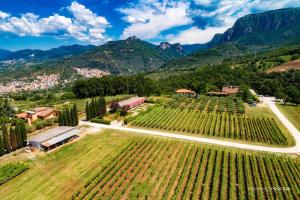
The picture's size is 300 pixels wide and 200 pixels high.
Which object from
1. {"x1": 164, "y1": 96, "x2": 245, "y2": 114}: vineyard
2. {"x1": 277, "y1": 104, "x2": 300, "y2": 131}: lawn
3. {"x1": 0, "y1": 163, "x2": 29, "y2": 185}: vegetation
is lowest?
{"x1": 0, "y1": 163, "x2": 29, "y2": 185}: vegetation

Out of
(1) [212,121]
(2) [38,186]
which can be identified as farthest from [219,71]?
(2) [38,186]

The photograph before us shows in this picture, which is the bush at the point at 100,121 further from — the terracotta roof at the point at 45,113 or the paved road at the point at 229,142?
the terracotta roof at the point at 45,113

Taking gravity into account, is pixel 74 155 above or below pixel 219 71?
below

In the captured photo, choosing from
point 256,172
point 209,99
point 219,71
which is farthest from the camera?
point 219,71

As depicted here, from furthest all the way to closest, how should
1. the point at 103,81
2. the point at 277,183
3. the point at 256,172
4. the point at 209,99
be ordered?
the point at 103,81 < the point at 209,99 < the point at 256,172 < the point at 277,183

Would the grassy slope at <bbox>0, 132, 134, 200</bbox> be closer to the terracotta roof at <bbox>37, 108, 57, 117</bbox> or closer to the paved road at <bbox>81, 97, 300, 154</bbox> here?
the paved road at <bbox>81, 97, 300, 154</bbox>

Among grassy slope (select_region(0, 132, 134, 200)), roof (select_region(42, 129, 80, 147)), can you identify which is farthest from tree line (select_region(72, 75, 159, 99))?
grassy slope (select_region(0, 132, 134, 200))

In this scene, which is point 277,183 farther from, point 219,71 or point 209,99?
point 219,71

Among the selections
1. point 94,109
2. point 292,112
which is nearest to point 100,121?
point 94,109
